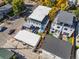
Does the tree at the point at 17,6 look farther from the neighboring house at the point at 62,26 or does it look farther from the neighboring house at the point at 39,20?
the neighboring house at the point at 62,26

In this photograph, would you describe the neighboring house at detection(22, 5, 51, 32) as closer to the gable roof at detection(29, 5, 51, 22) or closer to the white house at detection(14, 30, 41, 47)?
the gable roof at detection(29, 5, 51, 22)

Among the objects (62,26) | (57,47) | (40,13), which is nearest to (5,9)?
(40,13)

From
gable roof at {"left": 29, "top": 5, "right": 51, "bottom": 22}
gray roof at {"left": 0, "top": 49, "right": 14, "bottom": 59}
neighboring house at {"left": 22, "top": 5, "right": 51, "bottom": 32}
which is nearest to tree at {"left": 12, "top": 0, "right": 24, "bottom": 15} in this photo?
gable roof at {"left": 29, "top": 5, "right": 51, "bottom": 22}

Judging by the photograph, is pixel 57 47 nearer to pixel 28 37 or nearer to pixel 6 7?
pixel 28 37

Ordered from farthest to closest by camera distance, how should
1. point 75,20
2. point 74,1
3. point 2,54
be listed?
point 74,1 → point 75,20 → point 2,54

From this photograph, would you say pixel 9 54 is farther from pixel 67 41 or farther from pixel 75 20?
pixel 75 20

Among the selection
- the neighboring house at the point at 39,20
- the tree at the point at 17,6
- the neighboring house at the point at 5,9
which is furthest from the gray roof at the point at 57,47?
the neighboring house at the point at 5,9

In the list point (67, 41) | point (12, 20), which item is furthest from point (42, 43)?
point (12, 20)
